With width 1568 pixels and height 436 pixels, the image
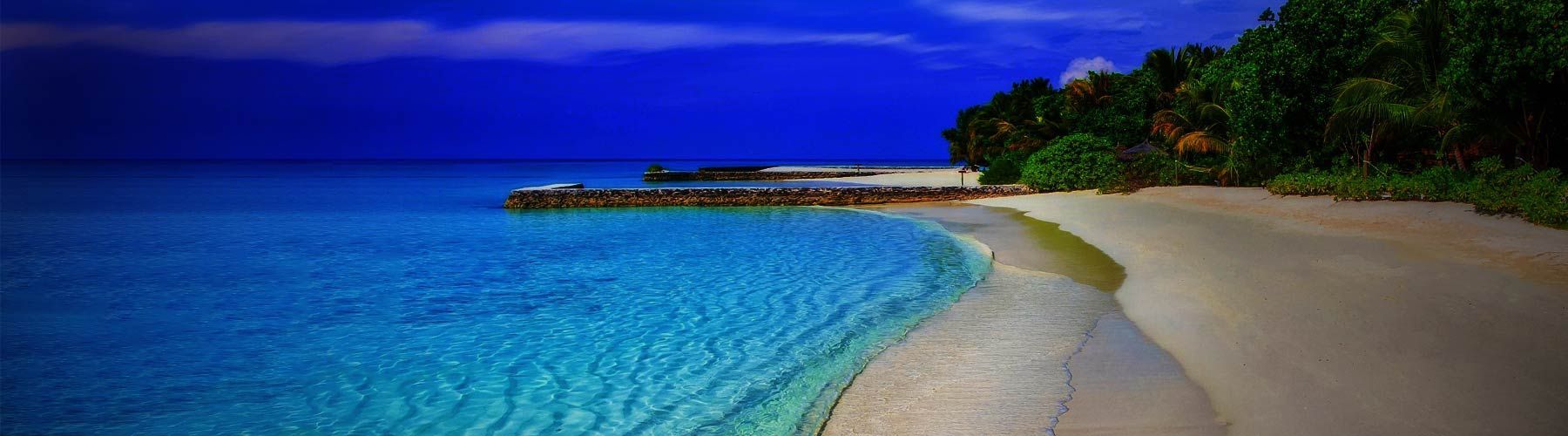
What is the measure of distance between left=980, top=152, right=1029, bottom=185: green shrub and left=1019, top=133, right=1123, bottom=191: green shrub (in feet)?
18.3

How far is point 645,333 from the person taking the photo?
9.18 meters

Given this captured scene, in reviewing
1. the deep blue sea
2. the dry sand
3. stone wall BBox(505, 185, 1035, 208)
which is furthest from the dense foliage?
the deep blue sea

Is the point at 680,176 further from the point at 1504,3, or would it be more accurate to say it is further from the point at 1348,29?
the point at 1504,3

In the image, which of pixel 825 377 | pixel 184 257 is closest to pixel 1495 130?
pixel 825 377

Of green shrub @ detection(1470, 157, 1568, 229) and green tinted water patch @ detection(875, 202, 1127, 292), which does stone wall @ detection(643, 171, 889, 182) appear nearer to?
green tinted water patch @ detection(875, 202, 1127, 292)

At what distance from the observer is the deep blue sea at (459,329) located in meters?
6.43

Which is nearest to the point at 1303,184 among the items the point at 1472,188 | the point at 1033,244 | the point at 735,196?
the point at 1472,188

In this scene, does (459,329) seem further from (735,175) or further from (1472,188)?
(735,175)

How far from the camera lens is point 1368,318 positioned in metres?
7.73

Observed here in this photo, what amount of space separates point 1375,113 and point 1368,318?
14132 mm

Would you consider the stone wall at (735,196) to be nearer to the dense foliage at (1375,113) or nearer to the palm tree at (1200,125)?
the dense foliage at (1375,113)

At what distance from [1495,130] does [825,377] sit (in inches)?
679

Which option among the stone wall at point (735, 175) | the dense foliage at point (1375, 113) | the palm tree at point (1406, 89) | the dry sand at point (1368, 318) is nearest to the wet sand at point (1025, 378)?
the dry sand at point (1368, 318)

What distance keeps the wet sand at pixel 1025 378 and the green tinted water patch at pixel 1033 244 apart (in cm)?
160
